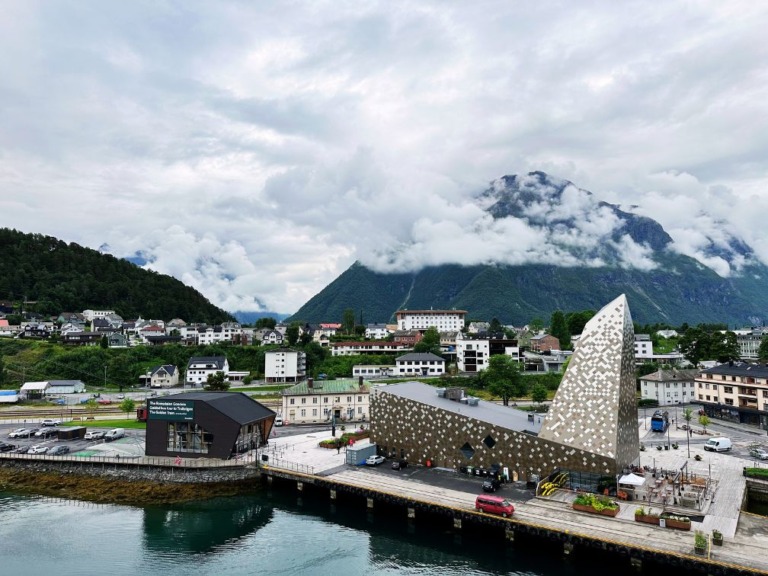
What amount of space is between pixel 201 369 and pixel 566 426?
287 ft

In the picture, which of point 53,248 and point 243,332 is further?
point 53,248

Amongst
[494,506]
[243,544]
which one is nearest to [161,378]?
[243,544]

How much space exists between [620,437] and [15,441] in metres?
60.0

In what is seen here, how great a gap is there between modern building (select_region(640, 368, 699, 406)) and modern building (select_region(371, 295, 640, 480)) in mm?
46994

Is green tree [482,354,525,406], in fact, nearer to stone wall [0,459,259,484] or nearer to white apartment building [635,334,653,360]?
white apartment building [635,334,653,360]

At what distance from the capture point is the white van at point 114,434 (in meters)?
58.0

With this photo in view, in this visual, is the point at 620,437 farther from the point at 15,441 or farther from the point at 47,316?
the point at 47,316

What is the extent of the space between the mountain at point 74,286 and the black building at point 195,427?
13919 centimetres

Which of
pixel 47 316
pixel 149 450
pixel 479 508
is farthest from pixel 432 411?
pixel 47 316

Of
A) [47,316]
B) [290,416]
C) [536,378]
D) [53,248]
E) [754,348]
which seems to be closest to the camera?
[290,416]

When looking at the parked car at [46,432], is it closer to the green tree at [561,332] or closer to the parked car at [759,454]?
the parked car at [759,454]

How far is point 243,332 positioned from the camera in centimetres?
15138

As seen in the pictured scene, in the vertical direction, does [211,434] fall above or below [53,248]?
below

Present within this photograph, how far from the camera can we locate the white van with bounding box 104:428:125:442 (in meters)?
58.0
